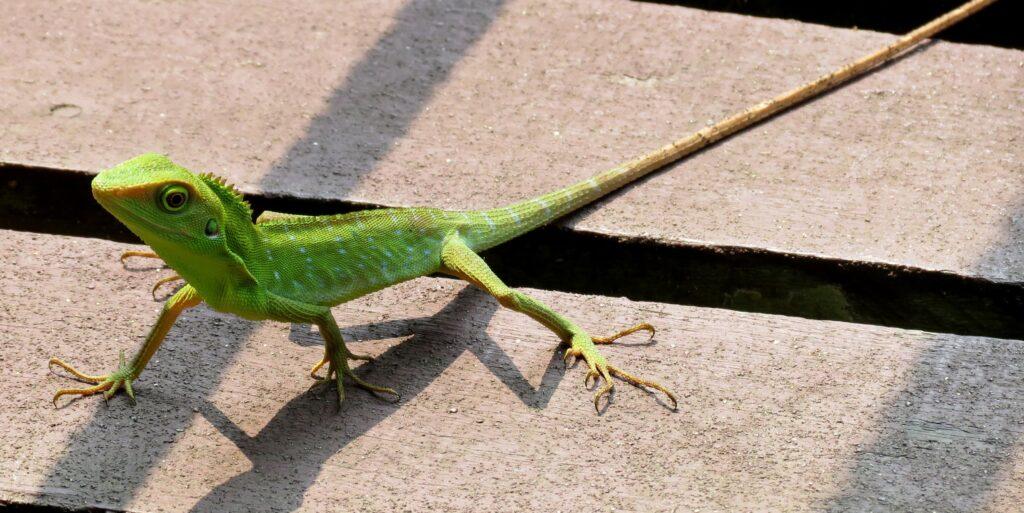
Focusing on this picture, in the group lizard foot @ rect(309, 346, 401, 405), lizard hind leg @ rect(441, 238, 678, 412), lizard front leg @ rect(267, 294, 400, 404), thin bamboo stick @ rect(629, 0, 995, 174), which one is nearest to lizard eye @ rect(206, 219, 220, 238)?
lizard front leg @ rect(267, 294, 400, 404)

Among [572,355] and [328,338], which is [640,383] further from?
[328,338]

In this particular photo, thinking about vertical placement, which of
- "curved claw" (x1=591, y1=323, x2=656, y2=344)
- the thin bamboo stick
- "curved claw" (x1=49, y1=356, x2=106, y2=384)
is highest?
the thin bamboo stick

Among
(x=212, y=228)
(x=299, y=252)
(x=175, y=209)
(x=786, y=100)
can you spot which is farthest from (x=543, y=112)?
(x=175, y=209)

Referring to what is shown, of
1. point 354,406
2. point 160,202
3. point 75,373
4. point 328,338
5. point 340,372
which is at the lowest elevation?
point 75,373

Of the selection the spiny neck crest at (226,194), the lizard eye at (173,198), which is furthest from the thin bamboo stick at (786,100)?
the lizard eye at (173,198)

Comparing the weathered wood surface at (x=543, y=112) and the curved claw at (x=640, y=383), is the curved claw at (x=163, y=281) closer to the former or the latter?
the weathered wood surface at (x=543, y=112)

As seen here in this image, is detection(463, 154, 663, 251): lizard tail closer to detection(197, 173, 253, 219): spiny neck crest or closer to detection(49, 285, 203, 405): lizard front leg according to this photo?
detection(197, 173, 253, 219): spiny neck crest

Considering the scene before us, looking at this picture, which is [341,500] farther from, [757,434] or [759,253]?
[759,253]
